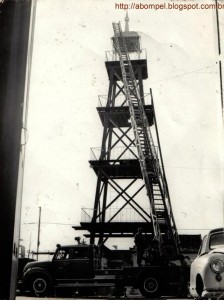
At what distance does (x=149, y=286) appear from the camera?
→ 1136 centimetres

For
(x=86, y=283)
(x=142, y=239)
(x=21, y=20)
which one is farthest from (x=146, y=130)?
(x=21, y=20)

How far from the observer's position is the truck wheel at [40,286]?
474 inches

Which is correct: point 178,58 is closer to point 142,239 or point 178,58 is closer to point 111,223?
point 142,239

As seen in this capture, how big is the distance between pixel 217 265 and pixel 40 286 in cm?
778

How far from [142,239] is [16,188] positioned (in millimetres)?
9524

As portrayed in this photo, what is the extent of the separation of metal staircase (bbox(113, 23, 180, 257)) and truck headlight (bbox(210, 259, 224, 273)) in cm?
940

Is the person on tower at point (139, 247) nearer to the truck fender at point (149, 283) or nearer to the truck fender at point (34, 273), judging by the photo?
the truck fender at point (149, 283)

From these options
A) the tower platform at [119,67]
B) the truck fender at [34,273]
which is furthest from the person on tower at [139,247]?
the tower platform at [119,67]

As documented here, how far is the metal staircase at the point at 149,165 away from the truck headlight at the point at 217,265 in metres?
9.40

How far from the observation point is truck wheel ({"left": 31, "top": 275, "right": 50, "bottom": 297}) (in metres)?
12.0

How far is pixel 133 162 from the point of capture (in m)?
17.8

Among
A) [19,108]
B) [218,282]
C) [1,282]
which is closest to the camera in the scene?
[1,282]

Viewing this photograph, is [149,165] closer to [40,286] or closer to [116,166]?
[116,166]

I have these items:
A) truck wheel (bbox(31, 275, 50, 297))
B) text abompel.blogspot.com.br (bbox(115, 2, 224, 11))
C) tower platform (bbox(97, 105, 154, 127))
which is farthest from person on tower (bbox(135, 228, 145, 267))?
tower platform (bbox(97, 105, 154, 127))
